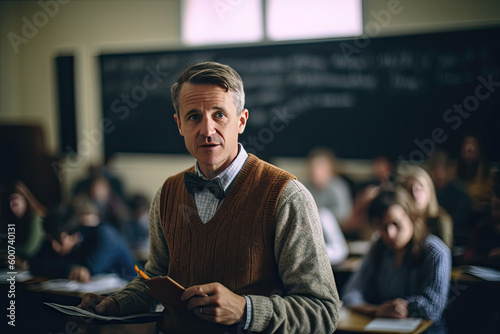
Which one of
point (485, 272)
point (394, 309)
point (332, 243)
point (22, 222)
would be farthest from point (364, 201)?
point (22, 222)

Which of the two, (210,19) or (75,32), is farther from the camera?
(75,32)

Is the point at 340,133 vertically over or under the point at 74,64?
under

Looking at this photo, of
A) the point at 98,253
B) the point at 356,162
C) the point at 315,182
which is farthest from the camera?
the point at 356,162

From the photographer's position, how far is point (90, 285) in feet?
9.25

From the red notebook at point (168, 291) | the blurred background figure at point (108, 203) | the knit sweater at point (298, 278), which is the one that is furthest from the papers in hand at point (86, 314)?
the blurred background figure at point (108, 203)

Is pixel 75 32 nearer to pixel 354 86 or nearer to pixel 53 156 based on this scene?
pixel 53 156

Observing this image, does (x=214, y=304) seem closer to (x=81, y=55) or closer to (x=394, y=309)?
(x=394, y=309)

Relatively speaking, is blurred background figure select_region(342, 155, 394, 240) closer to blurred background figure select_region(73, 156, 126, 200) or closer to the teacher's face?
blurred background figure select_region(73, 156, 126, 200)

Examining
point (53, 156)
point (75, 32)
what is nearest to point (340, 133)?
point (53, 156)

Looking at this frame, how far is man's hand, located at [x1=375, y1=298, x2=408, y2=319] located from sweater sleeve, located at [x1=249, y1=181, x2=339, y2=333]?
4.28 ft

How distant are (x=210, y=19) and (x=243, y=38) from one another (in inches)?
18.5

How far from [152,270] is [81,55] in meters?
5.46

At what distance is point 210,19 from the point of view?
19.6 ft

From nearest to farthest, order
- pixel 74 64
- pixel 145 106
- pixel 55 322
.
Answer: pixel 55 322
pixel 145 106
pixel 74 64
